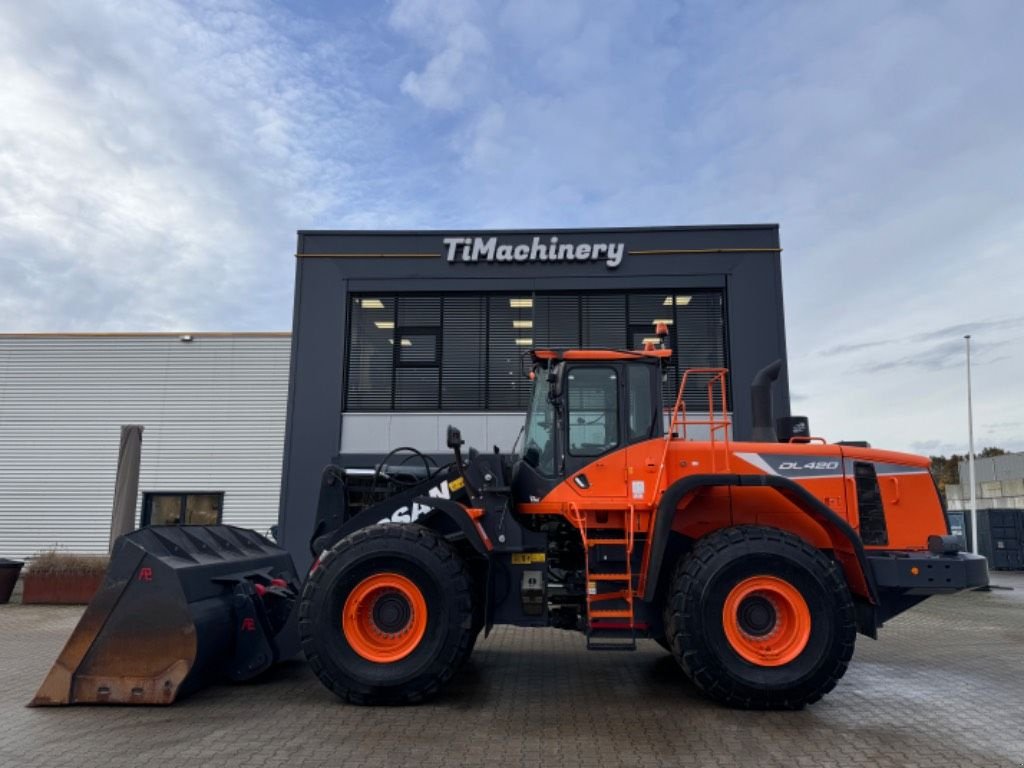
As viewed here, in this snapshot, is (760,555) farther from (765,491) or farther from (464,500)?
(464,500)

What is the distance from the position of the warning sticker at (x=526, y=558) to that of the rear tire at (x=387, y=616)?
1.75ft

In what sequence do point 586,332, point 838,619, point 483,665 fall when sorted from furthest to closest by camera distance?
1. point 586,332
2. point 483,665
3. point 838,619

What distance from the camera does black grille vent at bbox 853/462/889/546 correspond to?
6266mm

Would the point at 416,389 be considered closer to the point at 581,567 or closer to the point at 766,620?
the point at 581,567

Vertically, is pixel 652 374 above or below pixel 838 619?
above

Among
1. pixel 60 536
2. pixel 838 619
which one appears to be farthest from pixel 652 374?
pixel 60 536

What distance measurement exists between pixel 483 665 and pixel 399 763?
3.09 meters

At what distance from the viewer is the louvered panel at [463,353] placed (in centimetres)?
1480

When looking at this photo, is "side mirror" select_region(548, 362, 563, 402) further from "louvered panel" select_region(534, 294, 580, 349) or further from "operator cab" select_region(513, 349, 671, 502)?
"louvered panel" select_region(534, 294, 580, 349)

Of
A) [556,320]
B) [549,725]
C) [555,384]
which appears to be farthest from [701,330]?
[549,725]

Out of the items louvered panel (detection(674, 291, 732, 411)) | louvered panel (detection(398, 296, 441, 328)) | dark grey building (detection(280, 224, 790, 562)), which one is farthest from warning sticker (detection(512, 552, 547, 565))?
louvered panel (detection(398, 296, 441, 328))

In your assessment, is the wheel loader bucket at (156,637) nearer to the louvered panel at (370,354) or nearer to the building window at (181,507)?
the louvered panel at (370,354)

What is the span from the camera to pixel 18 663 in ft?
24.9

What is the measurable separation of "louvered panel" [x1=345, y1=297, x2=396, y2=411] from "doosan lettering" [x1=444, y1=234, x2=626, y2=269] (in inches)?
74.4
